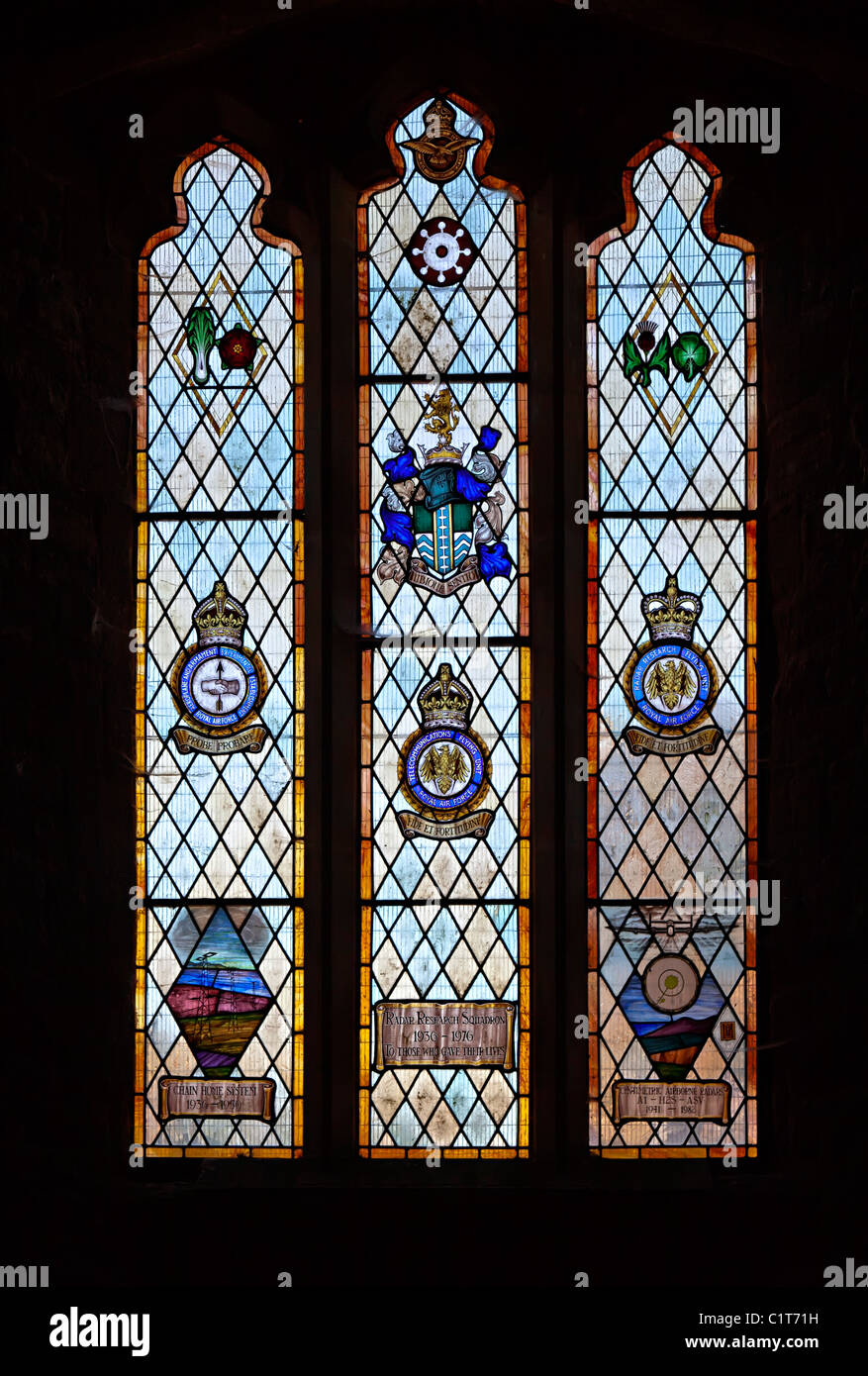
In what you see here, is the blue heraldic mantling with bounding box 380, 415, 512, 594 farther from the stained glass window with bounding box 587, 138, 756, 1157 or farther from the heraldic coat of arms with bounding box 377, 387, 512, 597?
the stained glass window with bounding box 587, 138, 756, 1157

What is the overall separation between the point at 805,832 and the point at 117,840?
1973 mm

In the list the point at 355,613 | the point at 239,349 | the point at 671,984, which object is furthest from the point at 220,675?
the point at 671,984

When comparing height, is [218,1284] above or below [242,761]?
below

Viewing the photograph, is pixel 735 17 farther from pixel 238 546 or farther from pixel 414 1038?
pixel 414 1038

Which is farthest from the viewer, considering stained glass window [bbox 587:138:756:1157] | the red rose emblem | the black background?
the red rose emblem

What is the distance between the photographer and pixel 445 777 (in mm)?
4891

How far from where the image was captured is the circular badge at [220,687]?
492 cm

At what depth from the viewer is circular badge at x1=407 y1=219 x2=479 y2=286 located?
5016 mm

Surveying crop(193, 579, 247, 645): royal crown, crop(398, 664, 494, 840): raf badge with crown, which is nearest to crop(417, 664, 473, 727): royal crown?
crop(398, 664, 494, 840): raf badge with crown

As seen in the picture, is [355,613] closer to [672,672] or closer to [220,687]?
[220,687]

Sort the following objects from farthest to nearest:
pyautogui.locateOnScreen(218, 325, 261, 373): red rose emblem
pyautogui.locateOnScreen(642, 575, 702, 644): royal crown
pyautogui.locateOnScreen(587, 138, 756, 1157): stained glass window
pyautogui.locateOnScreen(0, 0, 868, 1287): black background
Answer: pyautogui.locateOnScreen(218, 325, 261, 373): red rose emblem → pyautogui.locateOnScreen(642, 575, 702, 644): royal crown → pyautogui.locateOnScreen(587, 138, 756, 1157): stained glass window → pyautogui.locateOnScreen(0, 0, 868, 1287): black background

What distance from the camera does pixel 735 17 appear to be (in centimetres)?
464

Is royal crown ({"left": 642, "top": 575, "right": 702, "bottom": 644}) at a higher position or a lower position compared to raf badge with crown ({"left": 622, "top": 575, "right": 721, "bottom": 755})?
higher

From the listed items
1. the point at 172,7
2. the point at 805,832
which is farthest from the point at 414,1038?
the point at 172,7
